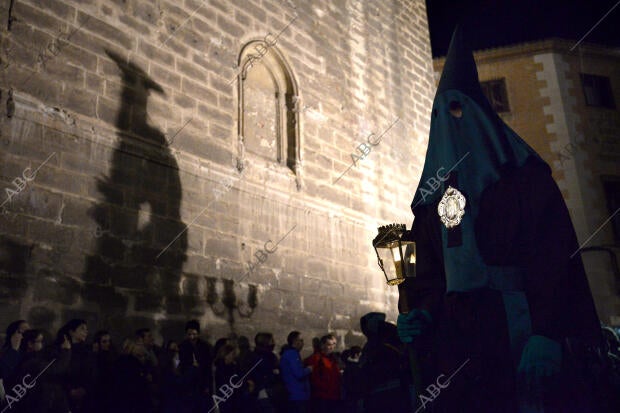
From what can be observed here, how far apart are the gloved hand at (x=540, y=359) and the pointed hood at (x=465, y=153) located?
39cm

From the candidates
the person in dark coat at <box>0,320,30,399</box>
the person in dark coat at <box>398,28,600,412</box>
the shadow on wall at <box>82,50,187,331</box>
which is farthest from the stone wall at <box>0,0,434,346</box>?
the person in dark coat at <box>398,28,600,412</box>

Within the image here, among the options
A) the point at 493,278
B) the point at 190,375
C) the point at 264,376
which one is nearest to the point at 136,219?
the point at 190,375

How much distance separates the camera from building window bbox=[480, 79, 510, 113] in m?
17.7

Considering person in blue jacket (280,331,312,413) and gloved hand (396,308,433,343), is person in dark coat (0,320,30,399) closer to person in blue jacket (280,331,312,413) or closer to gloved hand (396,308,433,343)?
person in blue jacket (280,331,312,413)

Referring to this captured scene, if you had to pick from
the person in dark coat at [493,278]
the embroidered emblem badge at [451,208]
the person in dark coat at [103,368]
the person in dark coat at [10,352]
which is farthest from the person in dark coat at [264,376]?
the embroidered emblem badge at [451,208]

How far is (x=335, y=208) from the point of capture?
944 cm

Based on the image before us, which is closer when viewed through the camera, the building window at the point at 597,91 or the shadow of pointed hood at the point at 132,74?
the shadow of pointed hood at the point at 132,74

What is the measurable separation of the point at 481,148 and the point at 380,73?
869 cm

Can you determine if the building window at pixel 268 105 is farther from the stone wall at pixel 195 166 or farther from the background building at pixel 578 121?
the background building at pixel 578 121

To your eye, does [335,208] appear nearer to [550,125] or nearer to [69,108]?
[69,108]

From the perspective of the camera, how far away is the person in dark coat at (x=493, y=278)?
104 inches

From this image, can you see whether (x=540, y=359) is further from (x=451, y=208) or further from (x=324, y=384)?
(x=324, y=384)

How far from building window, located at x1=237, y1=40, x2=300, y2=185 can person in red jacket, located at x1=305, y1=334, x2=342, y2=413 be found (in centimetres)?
310

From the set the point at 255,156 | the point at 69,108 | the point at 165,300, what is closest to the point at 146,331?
the point at 165,300
